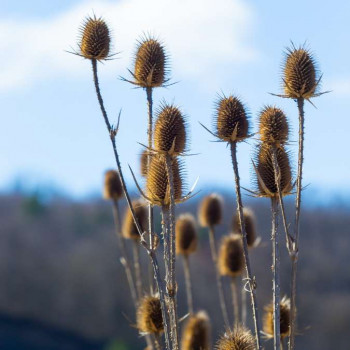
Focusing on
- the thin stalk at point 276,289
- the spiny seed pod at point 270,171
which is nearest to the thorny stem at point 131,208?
the thin stalk at point 276,289

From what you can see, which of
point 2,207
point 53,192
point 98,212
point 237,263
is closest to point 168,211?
point 237,263

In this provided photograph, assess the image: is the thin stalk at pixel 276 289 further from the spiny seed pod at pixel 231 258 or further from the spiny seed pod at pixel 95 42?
the spiny seed pod at pixel 231 258

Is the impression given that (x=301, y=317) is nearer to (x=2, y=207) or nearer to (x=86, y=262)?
(x=86, y=262)

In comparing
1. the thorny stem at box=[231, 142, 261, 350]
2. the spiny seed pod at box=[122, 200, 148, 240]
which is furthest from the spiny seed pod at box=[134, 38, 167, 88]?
the spiny seed pod at box=[122, 200, 148, 240]

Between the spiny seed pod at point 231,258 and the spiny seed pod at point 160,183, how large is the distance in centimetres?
197

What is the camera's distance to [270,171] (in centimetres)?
440

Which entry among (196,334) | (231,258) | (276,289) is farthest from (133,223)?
(276,289)

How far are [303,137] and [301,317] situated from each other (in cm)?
4091

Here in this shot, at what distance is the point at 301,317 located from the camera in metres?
44.1

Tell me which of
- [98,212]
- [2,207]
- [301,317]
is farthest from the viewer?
[2,207]

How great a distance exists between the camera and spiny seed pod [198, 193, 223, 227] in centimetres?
714

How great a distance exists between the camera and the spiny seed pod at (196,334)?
5.54m

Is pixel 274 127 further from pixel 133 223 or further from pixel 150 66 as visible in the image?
pixel 133 223

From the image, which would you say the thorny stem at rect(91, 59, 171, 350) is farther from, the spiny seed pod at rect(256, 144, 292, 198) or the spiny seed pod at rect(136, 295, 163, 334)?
the spiny seed pod at rect(136, 295, 163, 334)
